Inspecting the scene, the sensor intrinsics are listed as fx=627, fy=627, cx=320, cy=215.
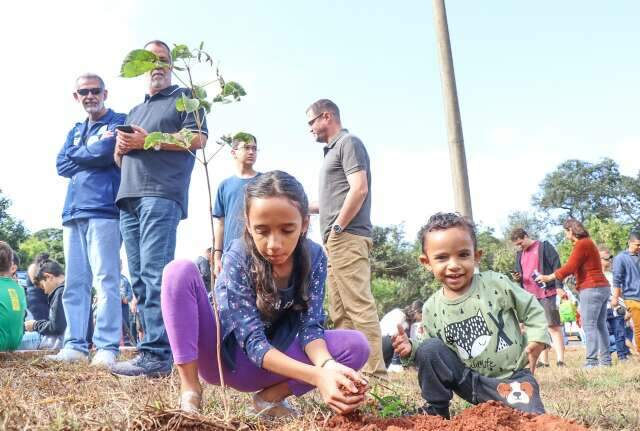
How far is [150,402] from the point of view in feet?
7.30

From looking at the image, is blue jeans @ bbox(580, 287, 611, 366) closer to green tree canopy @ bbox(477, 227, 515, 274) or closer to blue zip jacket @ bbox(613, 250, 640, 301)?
blue zip jacket @ bbox(613, 250, 640, 301)

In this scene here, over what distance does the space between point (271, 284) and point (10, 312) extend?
12.1ft

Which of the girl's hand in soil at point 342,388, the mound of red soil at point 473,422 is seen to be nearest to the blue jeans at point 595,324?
the mound of red soil at point 473,422

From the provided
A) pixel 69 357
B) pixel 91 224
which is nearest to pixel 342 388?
pixel 91 224

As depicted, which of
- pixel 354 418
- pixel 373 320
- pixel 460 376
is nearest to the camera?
pixel 354 418

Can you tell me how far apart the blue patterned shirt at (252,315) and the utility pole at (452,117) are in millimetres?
3202

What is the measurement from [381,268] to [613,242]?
1464cm

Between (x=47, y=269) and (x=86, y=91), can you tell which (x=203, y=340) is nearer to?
(x=86, y=91)

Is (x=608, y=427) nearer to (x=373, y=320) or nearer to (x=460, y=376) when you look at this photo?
(x=460, y=376)

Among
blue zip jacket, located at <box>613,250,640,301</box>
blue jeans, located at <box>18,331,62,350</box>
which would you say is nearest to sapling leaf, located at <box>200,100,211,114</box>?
blue jeans, located at <box>18,331,62,350</box>

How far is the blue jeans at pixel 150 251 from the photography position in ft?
12.1

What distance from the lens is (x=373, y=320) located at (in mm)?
4336

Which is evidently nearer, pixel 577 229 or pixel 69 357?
pixel 69 357

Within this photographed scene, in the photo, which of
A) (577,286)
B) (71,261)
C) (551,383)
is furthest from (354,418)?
(577,286)
